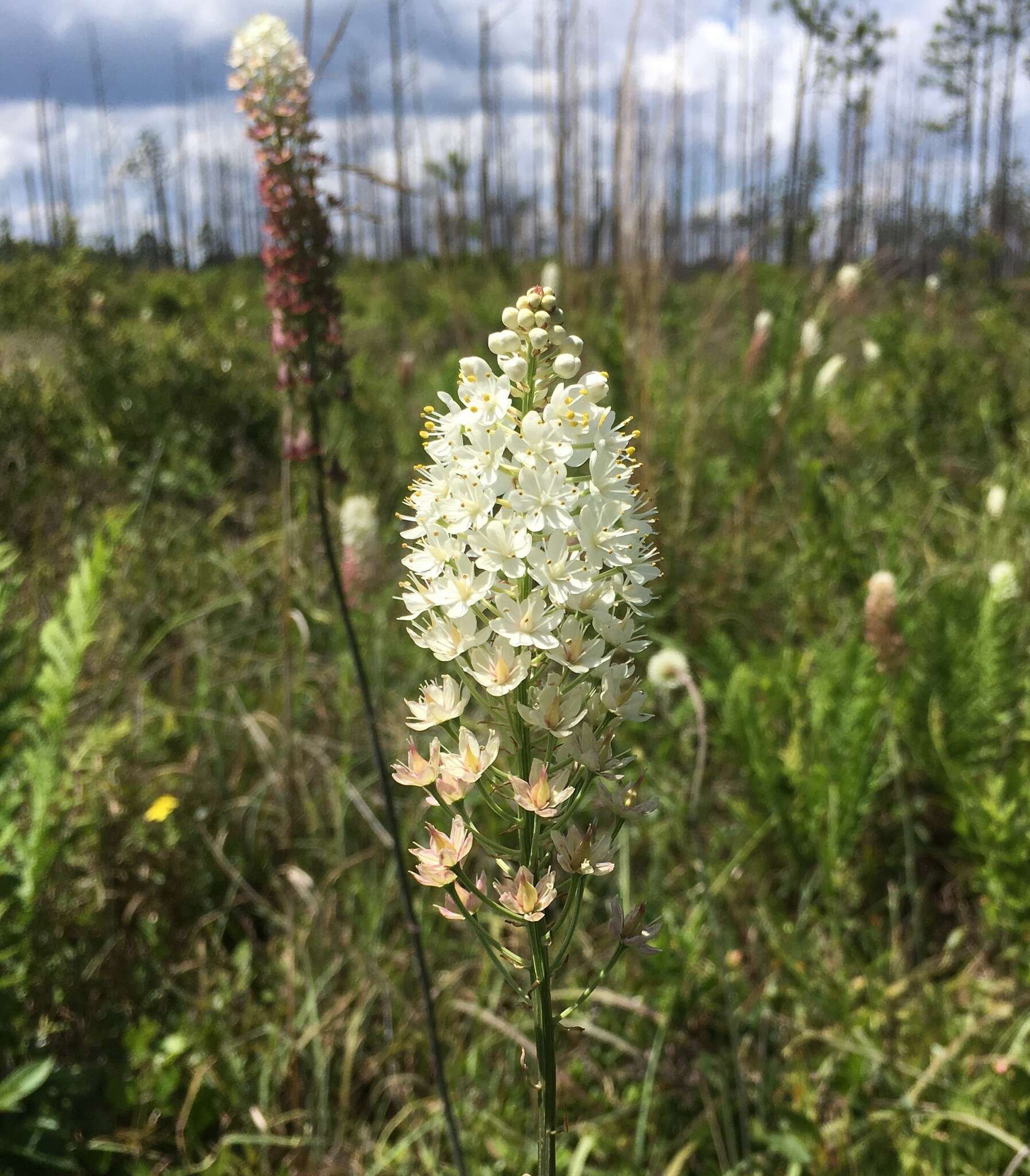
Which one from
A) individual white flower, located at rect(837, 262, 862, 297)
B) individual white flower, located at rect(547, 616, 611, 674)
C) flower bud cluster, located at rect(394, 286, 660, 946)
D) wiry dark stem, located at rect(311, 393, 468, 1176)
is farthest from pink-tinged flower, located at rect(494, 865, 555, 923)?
individual white flower, located at rect(837, 262, 862, 297)

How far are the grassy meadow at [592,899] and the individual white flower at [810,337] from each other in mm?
375

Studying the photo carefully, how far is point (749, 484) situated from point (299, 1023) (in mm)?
3495

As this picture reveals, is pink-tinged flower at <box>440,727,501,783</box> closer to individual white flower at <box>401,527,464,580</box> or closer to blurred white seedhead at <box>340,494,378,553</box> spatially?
individual white flower at <box>401,527,464,580</box>

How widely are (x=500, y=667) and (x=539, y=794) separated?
14 centimetres

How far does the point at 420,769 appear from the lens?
3.26 ft

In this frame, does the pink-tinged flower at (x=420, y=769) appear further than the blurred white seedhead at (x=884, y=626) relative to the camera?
No

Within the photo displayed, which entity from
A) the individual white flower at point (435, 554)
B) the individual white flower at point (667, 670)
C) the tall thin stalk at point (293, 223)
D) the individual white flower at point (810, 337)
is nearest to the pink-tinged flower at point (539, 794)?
the individual white flower at point (435, 554)

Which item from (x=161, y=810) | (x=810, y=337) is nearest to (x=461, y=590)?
(x=161, y=810)

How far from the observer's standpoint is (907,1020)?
2.36 metres

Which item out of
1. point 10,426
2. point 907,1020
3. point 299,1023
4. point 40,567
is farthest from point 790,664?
point 10,426

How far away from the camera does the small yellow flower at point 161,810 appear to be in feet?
8.93

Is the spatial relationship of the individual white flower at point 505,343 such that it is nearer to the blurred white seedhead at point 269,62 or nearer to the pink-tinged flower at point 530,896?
the pink-tinged flower at point 530,896

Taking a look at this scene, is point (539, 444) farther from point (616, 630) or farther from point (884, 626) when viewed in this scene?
point (884, 626)

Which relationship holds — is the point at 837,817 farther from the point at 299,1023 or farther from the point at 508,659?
the point at 508,659
